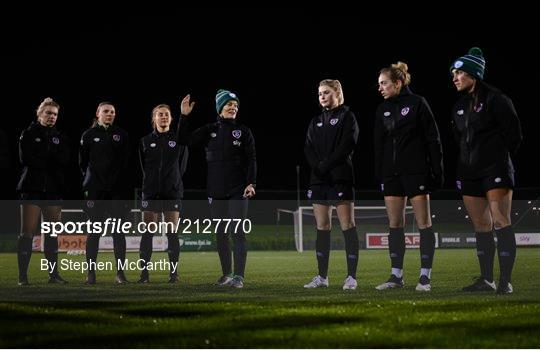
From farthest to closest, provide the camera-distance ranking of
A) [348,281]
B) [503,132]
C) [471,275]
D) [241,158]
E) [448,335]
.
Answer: [471,275], [241,158], [348,281], [503,132], [448,335]

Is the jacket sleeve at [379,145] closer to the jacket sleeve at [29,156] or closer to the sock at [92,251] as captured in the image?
the sock at [92,251]

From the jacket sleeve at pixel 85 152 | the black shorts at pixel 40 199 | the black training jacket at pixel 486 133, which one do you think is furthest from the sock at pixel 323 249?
the black shorts at pixel 40 199

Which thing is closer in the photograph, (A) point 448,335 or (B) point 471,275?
(A) point 448,335

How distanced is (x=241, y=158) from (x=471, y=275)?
358cm

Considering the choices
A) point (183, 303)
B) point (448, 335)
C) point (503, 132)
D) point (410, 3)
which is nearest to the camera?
point (448, 335)

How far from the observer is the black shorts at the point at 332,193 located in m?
8.14

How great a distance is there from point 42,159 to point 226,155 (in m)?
2.21

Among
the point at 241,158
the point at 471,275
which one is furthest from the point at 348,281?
the point at 471,275

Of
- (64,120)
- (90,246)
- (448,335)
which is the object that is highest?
(64,120)

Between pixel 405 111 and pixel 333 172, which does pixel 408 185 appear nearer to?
pixel 405 111

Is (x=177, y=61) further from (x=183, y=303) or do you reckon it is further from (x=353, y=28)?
(x=183, y=303)

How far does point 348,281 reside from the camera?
26.6 ft

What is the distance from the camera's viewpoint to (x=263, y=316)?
19.2ft

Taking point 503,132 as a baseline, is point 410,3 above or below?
above
